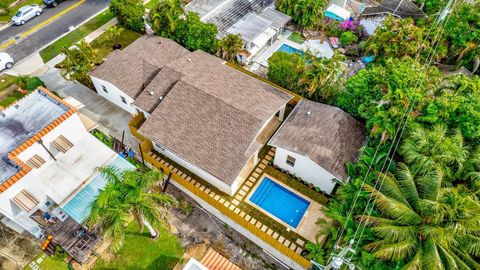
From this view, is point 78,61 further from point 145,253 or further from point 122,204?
point 145,253

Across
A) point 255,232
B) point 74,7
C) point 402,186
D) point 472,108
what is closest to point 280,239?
point 255,232

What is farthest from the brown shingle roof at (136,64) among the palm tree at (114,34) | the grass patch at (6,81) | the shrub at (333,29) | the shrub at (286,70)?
the shrub at (333,29)

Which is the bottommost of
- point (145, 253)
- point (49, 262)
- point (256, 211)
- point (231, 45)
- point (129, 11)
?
point (49, 262)

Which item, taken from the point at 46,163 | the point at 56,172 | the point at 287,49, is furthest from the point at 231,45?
the point at 46,163

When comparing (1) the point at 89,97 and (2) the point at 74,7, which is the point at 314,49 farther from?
(2) the point at 74,7

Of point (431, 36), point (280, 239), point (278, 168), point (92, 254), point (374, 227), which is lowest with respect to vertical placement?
point (92, 254)

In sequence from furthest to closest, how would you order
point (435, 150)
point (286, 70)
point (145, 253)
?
1. point (286, 70)
2. point (145, 253)
3. point (435, 150)
